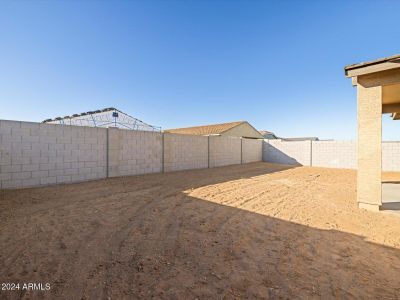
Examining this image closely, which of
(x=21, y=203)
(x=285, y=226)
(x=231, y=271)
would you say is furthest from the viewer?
(x=21, y=203)

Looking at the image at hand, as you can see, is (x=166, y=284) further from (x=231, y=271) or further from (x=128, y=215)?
(x=128, y=215)

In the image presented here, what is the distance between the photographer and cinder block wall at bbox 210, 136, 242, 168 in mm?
13641

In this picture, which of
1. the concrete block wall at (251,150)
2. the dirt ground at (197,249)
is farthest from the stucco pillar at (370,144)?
the concrete block wall at (251,150)

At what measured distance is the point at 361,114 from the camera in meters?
4.39

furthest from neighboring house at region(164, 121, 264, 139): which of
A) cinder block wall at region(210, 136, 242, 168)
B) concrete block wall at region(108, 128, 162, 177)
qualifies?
concrete block wall at region(108, 128, 162, 177)

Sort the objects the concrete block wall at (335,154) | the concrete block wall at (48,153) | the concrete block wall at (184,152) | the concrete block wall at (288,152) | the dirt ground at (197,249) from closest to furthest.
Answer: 1. the dirt ground at (197,249)
2. the concrete block wall at (48,153)
3. the concrete block wall at (184,152)
4. the concrete block wall at (335,154)
5. the concrete block wall at (288,152)

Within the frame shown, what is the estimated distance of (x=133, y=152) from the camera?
9.29m

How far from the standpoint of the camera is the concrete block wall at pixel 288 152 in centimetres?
1570

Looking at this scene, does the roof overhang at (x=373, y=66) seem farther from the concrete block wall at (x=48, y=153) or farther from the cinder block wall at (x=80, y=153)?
the concrete block wall at (x=48, y=153)

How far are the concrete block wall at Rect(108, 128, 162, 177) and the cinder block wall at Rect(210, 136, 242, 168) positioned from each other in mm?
4430

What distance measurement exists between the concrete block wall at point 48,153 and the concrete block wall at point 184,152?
3.37 meters

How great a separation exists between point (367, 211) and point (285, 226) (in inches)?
90.9

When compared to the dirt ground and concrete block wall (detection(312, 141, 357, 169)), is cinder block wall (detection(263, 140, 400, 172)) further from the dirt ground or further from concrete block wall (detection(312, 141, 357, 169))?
the dirt ground

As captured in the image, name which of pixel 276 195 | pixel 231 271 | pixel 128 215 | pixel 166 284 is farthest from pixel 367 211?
pixel 128 215
